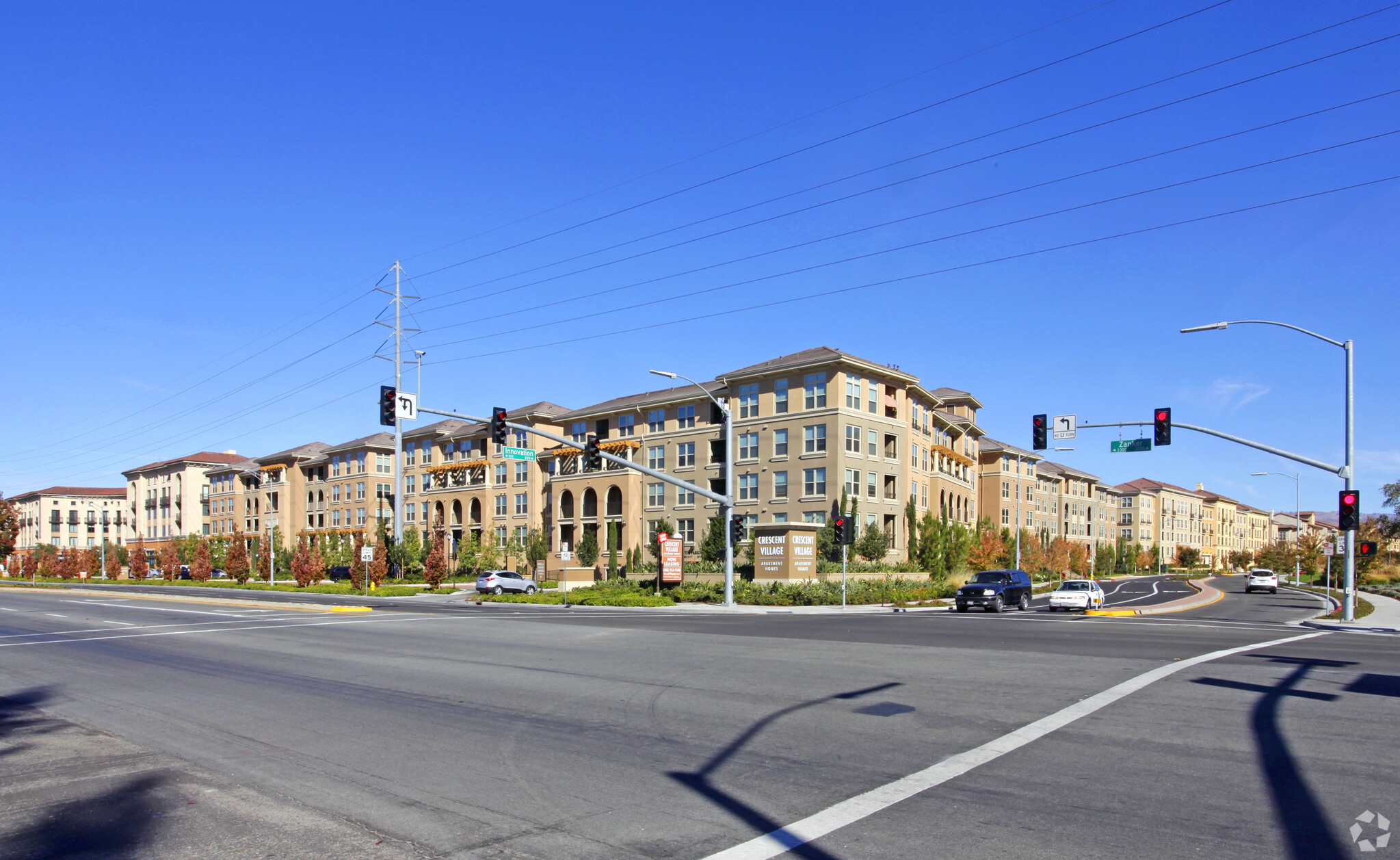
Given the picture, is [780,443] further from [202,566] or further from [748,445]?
[202,566]

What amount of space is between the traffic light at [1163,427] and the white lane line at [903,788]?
16791 millimetres

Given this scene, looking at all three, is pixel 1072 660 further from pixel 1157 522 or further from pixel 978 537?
pixel 1157 522

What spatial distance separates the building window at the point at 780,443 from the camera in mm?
60312

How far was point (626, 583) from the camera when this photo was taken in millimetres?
54125

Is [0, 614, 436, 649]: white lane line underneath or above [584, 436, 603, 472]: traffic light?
underneath

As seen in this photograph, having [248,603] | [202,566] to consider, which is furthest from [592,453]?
[202,566]

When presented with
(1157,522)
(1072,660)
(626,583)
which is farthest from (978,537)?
(1157,522)

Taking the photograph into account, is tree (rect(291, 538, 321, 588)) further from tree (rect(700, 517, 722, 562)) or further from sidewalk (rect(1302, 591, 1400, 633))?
sidewalk (rect(1302, 591, 1400, 633))

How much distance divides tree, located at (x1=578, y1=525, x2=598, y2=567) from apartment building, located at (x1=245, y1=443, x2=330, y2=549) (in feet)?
151

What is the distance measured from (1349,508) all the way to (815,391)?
110 ft

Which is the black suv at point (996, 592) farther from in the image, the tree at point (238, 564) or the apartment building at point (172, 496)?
the apartment building at point (172, 496)

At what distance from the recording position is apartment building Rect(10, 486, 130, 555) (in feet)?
509

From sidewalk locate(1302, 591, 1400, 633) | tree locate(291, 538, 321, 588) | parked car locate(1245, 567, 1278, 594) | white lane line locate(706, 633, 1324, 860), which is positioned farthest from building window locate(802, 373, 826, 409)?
white lane line locate(706, 633, 1324, 860)

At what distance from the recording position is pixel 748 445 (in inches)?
2461
